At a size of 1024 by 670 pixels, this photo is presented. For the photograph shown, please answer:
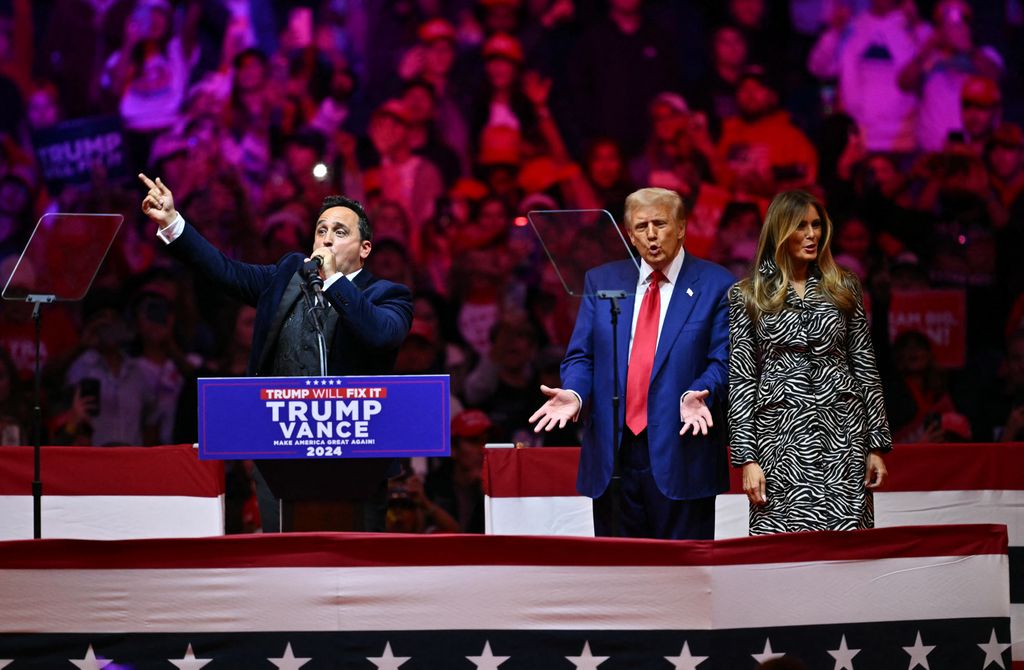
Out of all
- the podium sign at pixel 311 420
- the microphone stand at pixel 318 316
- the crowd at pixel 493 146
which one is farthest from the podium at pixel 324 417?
the crowd at pixel 493 146

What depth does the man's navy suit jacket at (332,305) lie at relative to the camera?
3826mm

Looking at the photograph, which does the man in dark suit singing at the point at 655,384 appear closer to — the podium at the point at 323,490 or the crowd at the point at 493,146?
the podium at the point at 323,490

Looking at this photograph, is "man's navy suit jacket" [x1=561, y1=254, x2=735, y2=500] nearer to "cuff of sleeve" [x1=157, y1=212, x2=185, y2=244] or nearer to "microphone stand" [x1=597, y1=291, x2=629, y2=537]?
"microphone stand" [x1=597, y1=291, x2=629, y2=537]

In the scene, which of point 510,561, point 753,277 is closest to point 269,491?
point 510,561

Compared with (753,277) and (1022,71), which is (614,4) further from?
(753,277)

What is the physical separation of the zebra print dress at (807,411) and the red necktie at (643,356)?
26 centimetres

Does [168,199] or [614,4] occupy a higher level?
[614,4]

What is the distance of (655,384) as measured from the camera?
3.93 meters

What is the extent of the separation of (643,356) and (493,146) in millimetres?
4303

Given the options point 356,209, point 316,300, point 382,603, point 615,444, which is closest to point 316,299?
point 316,300

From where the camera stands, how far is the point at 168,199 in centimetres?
396

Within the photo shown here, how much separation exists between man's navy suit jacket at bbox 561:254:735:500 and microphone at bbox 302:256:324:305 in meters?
0.81

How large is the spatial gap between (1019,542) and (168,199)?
3301 millimetres

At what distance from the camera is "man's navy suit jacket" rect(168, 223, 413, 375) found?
3.83 meters
